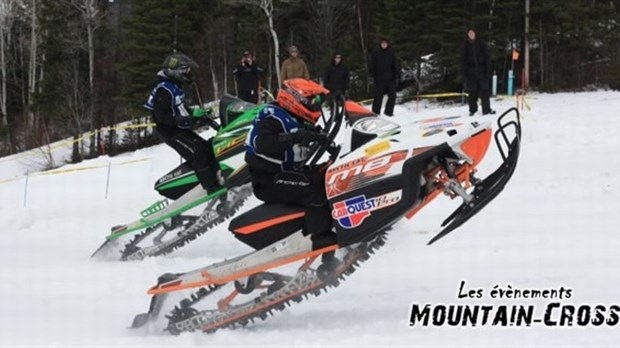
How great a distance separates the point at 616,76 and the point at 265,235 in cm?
1838

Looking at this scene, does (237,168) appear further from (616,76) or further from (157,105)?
(616,76)

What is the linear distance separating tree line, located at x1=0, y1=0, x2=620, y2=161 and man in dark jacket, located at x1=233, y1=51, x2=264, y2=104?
31.5ft

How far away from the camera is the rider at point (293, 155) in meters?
4.43

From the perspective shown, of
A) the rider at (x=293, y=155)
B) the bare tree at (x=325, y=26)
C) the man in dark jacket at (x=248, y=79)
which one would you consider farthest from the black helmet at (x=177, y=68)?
the bare tree at (x=325, y=26)

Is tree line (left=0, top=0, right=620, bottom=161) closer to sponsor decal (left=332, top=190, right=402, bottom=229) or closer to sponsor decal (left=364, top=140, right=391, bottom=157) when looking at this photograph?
sponsor decal (left=364, top=140, right=391, bottom=157)

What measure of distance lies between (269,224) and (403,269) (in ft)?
5.21

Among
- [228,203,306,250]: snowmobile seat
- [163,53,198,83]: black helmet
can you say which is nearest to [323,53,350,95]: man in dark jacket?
[163,53,198,83]: black helmet

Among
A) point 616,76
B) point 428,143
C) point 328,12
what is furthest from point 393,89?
point 328,12

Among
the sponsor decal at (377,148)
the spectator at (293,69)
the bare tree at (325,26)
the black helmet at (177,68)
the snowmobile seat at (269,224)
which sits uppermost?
the bare tree at (325,26)

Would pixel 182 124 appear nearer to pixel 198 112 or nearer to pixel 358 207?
pixel 198 112

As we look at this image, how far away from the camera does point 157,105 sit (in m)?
6.95

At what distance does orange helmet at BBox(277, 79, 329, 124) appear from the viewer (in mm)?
4625

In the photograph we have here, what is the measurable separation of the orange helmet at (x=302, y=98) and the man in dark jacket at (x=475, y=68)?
8764 mm

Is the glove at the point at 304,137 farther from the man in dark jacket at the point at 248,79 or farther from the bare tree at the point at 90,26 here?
the bare tree at the point at 90,26
